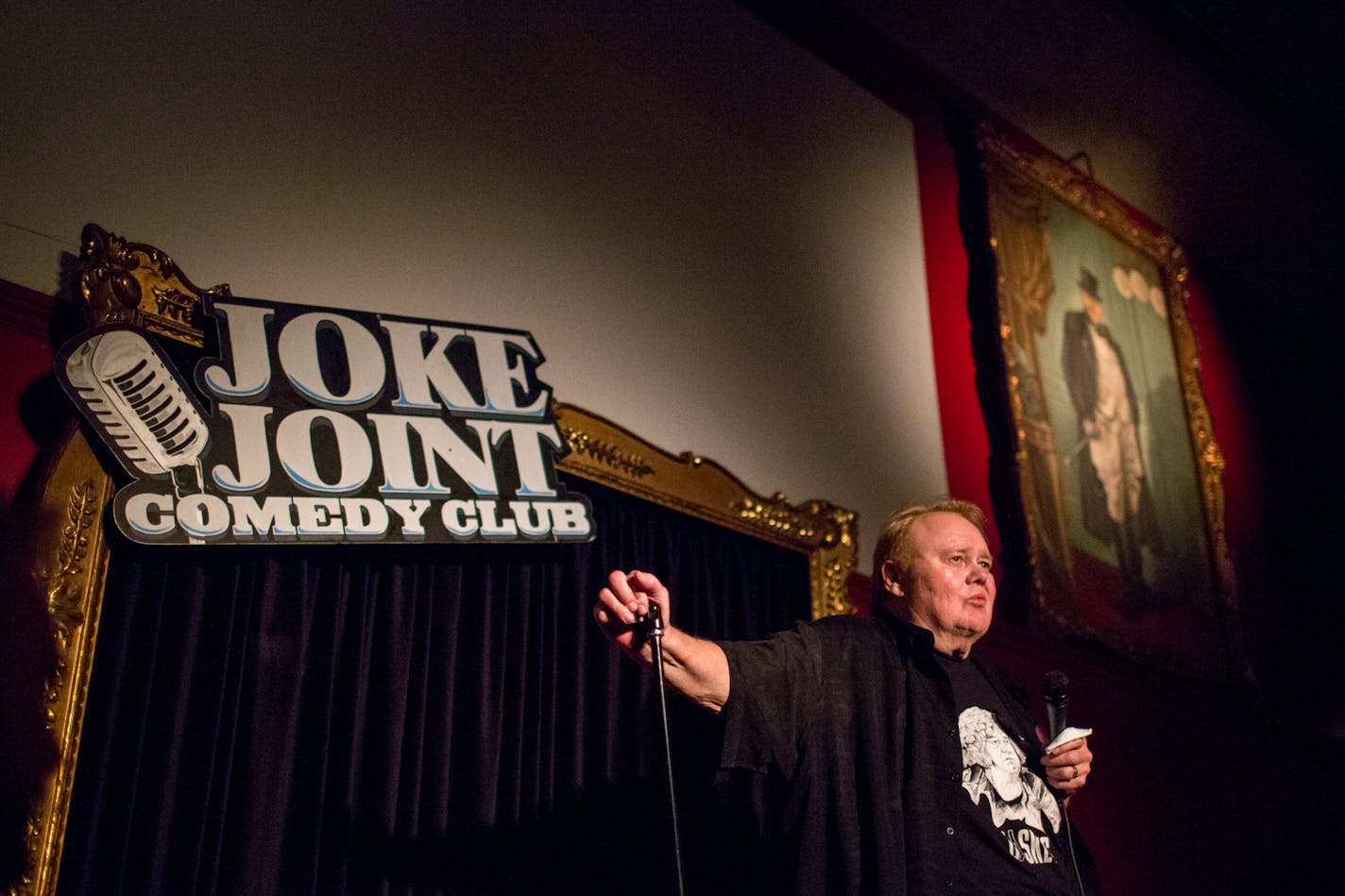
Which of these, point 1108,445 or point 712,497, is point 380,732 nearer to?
point 712,497

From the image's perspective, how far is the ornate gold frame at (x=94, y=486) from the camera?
2266 mm

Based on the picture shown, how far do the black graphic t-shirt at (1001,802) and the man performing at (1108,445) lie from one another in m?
A: 2.40

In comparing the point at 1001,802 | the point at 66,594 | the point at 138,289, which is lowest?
the point at 1001,802

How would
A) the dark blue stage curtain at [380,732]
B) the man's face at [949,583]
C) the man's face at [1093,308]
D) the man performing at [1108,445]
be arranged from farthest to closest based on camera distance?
1. the man's face at [1093,308]
2. the man performing at [1108,445]
3. the man's face at [949,583]
4. the dark blue stage curtain at [380,732]

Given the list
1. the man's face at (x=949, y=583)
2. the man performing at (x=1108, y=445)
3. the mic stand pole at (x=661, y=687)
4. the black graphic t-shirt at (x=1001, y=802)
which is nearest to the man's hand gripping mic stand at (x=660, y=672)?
the mic stand pole at (x=661, y=687)

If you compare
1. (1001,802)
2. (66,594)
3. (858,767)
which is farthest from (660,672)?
(66,594)

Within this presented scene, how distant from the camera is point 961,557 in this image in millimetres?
2725

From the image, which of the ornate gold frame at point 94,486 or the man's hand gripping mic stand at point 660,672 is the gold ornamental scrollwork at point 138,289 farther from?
the man's hand gripping mic stand at point 660,672

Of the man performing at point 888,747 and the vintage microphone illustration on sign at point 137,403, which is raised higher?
the vintage microphone illustration on sign at point 137,403

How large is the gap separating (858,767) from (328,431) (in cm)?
140

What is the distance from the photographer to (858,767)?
2.34 metres

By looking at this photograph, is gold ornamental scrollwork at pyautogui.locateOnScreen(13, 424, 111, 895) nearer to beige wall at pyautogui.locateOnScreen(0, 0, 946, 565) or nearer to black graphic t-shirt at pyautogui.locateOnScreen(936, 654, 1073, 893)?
beige wall at pyautogui.locateOnScreen(0, 0, 946, 565)

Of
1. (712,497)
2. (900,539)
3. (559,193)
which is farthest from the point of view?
(559,193)

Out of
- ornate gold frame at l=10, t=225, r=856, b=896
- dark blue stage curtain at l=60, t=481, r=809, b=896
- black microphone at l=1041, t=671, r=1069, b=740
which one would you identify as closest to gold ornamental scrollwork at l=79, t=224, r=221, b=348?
ornate gold frame at l=10, t=225, r=856, b=896
